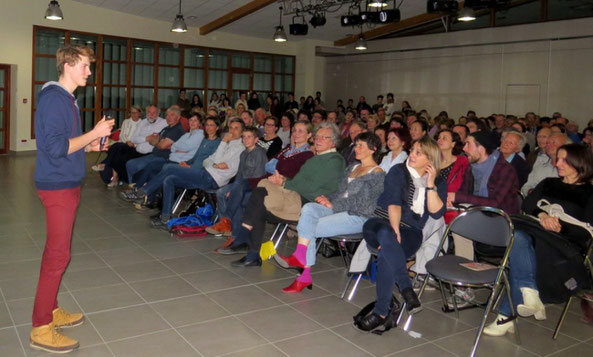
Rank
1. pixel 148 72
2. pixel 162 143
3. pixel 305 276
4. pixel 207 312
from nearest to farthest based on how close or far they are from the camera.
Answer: pixel 207 312
pixel 305 276
pixel 162 143
pixel 148 72

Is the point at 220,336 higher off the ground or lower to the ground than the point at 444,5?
lower

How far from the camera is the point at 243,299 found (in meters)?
3.97

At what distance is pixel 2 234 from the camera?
5492 millimetres

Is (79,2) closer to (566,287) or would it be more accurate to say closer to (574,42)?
(574,42)

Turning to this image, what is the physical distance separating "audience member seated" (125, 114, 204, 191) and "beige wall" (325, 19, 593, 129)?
9.15 meters

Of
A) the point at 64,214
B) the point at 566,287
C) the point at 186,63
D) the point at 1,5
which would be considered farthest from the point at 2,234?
the point at 186,63

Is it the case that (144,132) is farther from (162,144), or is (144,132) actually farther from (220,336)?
(220,336)

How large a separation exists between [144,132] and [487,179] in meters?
5.25

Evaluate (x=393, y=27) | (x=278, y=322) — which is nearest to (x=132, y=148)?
(x=278, y=322)

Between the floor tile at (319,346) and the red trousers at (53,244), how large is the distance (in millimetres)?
1305

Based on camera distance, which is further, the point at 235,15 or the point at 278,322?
the point at 235,15

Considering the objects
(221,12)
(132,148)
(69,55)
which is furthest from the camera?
(221,12)

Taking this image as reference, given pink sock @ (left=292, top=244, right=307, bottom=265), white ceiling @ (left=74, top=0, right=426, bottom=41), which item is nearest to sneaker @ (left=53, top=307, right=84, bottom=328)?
pink sock @ (left=292, top=244, right=307, bottom=265)

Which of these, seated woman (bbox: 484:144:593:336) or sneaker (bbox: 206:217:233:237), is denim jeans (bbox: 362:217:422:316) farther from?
sneaker (bbox: 206:217:233:237)
